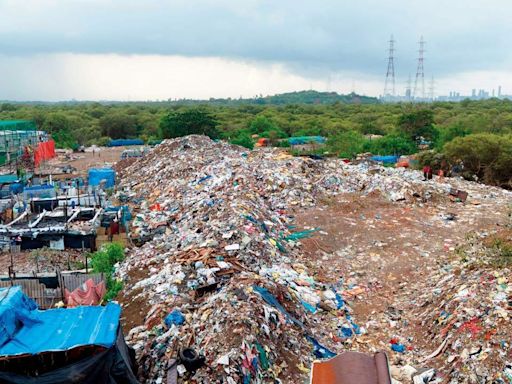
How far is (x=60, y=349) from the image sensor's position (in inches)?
190

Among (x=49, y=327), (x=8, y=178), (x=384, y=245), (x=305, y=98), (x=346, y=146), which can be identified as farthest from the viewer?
(x=305, y=98)

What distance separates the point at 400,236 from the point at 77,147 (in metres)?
30.4

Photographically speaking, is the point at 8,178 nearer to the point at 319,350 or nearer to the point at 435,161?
the point at 319,350

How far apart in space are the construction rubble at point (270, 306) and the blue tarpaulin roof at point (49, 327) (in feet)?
2.99

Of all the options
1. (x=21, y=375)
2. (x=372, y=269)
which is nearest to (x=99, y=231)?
(x=372, y=269)

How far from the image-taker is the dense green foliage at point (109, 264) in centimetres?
825

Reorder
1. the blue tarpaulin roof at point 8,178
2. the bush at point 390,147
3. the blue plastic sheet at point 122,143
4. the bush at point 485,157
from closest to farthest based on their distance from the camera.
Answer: the blue tarpaulin roof at point 8,178 → the bush at point 485,157 → the bush at point 390,147 → the blue plastic sheet at point 122,143

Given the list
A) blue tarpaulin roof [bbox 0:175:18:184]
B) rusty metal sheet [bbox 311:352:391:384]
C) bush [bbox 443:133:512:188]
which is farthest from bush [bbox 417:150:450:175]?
blue tarpaulin roof [bbox 0:175:18:184]

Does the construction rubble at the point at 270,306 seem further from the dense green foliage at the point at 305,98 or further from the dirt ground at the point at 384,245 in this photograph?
the dense green foliage at the point at 305,98

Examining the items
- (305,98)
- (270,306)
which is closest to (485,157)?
(270,306)

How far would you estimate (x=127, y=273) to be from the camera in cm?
905

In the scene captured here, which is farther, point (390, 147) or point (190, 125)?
point (190, 125)

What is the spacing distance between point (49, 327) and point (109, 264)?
4.60m

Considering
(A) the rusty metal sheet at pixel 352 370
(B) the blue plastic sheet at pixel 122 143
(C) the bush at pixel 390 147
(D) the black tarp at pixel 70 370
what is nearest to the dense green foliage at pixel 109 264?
(D) the black tarp at pixel 70 370
